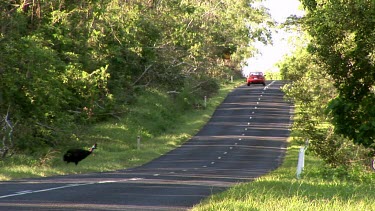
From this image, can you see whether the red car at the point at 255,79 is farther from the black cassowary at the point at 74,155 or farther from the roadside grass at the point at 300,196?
the roadside grass at the point at 300,196

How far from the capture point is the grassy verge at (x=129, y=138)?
3036 cm

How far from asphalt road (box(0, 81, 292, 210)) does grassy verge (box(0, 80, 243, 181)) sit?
1.19 m

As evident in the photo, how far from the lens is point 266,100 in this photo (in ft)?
283

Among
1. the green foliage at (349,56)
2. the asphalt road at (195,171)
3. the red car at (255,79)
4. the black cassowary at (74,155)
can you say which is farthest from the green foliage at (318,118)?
the red car at (255,79)

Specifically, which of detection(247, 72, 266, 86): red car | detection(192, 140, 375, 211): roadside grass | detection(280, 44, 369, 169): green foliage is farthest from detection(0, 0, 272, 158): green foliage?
detection(247, 72, 266, 86): red car

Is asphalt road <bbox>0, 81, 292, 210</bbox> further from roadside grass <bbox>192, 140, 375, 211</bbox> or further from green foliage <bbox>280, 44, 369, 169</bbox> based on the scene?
green foliage <bbox>280, 44, 369, 169</bbox>

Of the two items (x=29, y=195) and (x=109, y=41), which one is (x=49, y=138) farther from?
(x=29, y=195)

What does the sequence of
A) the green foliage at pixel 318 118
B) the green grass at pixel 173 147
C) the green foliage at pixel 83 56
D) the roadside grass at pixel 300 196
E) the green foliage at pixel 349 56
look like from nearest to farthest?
the roadside grass at pixel 300 196 → the green grass at pixel 173 147 → the green foliage at pixel 349 56 → the green foliage at pixel 318 118 → the green foliage at pixel 83 56

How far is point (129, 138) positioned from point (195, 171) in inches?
764

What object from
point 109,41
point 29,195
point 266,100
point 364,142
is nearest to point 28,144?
point 109,41

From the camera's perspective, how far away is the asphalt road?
15.1 m

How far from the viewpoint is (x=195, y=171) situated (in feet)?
104

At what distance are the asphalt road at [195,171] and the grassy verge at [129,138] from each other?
3.90 feet

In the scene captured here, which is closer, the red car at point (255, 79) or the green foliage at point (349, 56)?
the green foliage at point (349, 56)
